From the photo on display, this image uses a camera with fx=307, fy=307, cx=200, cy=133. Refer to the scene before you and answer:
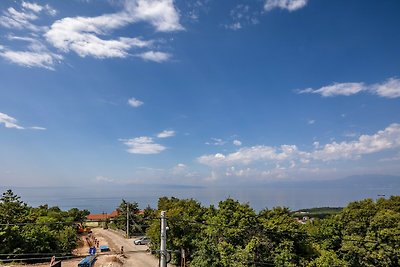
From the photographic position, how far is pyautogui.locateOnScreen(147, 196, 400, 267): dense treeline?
25094mm

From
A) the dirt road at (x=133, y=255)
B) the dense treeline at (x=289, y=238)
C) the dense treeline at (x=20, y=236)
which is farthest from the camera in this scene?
the dirt road at (x=133, y=255)

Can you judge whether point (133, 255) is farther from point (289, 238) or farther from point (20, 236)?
point (289, 238)

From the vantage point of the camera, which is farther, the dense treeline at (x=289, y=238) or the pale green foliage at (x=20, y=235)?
the pale green foliage at (x=20, y=235)

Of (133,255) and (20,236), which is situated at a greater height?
(20,236)

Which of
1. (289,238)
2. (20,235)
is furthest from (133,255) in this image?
(289,238)

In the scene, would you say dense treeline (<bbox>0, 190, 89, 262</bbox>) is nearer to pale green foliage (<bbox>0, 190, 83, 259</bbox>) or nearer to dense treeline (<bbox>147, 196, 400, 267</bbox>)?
pale green foliage (<bbox>0, 190, 83, 259</bbox>)

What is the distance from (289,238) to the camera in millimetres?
26094

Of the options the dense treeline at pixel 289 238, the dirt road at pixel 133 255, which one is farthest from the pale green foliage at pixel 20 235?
the dense treeline at pixel 289 238

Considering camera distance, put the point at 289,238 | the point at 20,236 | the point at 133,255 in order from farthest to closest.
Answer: the point at 133,255 → the point at 20,236 → the point at 289,238

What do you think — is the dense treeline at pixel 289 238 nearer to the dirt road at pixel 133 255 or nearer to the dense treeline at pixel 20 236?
the dirt road at pixel 133 255

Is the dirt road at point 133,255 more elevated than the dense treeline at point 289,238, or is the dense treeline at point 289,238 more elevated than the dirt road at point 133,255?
the dense treeline at point 289,238

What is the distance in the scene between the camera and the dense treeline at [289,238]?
25.1 metres

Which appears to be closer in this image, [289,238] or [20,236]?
[289,238]

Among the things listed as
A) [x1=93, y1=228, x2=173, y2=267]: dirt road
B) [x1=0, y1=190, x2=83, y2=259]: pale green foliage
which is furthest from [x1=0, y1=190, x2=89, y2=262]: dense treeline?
[x1=93, y1=228, x2=173, y2=267]: dirt road
